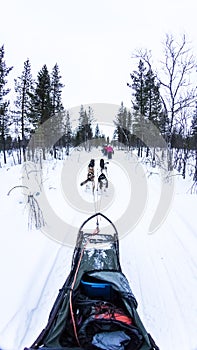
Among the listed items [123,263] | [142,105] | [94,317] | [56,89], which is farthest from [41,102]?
[94,317]

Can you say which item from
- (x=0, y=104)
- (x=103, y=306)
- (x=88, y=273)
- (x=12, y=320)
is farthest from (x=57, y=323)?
(x=0, y=104)

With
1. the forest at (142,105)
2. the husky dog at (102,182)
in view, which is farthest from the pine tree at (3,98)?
the husky dog at (102,182)

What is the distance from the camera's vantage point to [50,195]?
916cm

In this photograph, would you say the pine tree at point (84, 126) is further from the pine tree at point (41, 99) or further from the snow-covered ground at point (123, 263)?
the snow-covered ground at point (123, 263)

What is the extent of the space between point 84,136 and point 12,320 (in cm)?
3890

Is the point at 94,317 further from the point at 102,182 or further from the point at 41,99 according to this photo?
the point at 41,99

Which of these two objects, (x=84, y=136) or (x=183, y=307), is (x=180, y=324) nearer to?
(x=183, y=307)

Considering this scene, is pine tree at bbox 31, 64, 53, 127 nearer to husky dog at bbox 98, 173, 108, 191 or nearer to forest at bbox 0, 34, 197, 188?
forest at bbox 0, 34, 197, 188

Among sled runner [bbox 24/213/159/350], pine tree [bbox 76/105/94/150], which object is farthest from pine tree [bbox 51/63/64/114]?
sled runner [bbox 24/213/159/350]

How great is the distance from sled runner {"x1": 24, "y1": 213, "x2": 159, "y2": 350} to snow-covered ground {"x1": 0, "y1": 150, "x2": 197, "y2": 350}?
0.82m

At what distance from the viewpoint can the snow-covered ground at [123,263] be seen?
297cm

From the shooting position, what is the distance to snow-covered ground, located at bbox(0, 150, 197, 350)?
9.74 feet

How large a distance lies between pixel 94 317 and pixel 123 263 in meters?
2.44

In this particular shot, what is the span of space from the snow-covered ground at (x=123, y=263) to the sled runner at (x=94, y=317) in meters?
0.82
